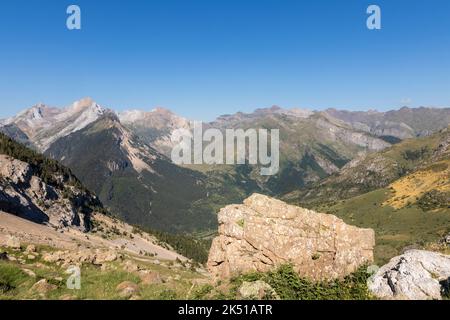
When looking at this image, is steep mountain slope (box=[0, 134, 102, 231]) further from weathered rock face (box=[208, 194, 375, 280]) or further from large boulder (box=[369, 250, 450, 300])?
large boulder (box=[369, 250, 450, 300])

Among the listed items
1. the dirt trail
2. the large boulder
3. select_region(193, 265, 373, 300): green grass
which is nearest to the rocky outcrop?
the dirt trail

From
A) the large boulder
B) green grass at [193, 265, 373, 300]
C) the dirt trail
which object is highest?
the large boulder

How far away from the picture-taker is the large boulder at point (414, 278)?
21.3m

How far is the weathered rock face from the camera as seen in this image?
93.6 ft

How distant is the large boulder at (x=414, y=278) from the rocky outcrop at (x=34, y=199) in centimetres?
10321

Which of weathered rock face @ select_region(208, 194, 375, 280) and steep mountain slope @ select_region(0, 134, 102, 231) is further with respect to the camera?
steep mountain slope @ select_region(0, 134, 102, 231)

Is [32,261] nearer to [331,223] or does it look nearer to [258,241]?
[258,241]

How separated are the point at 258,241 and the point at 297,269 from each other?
3956 mm

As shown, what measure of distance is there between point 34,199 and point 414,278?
419 ft

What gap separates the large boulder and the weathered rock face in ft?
14.6

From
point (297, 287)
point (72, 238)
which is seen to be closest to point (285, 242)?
point (297, 287)

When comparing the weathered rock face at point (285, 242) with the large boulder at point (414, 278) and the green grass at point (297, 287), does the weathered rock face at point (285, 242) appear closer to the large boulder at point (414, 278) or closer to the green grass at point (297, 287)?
the green grass at point (297, 287)

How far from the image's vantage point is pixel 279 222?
3119 cm
